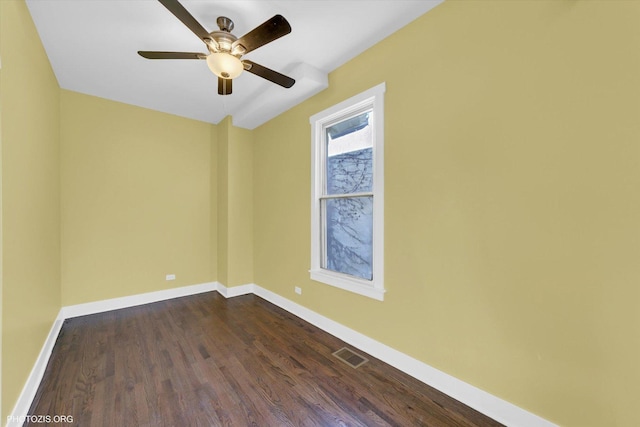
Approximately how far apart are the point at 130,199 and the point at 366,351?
3752mm

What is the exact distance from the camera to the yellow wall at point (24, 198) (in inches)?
59.2

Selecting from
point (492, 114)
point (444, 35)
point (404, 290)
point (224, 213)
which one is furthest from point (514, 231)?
point (224, 213)

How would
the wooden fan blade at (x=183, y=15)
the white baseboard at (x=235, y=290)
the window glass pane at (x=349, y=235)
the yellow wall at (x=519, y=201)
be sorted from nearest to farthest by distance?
the yellow wall at (x=519, y=201) → the wooden fan blade at (x=183, y=15) → the window glass pane at (x=349, y=235) → the white baseboard at (x=235, y=290)

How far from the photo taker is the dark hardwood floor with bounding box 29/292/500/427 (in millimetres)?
1664

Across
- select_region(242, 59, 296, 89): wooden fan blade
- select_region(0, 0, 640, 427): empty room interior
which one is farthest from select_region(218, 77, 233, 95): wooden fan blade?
select_region(242, 59, 296, 89): wooden fan blade

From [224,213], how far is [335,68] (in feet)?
8.91

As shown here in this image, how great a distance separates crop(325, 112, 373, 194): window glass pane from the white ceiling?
0.58 meters

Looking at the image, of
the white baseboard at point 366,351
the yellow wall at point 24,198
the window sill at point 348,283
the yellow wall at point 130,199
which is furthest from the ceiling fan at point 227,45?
the white baseboard at point 366,351

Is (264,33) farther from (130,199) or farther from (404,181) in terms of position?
(130,199)

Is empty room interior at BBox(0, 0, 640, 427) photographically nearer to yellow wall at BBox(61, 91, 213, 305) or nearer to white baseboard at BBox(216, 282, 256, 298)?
yellow wall at BBox(61, 91, 213, 305)

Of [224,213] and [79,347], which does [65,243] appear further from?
[224,213]

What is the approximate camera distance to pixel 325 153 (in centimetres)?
307

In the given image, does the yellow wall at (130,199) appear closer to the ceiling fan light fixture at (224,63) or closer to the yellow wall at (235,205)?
the yellow wall at (235,205)

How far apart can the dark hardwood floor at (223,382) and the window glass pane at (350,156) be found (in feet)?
5.47
